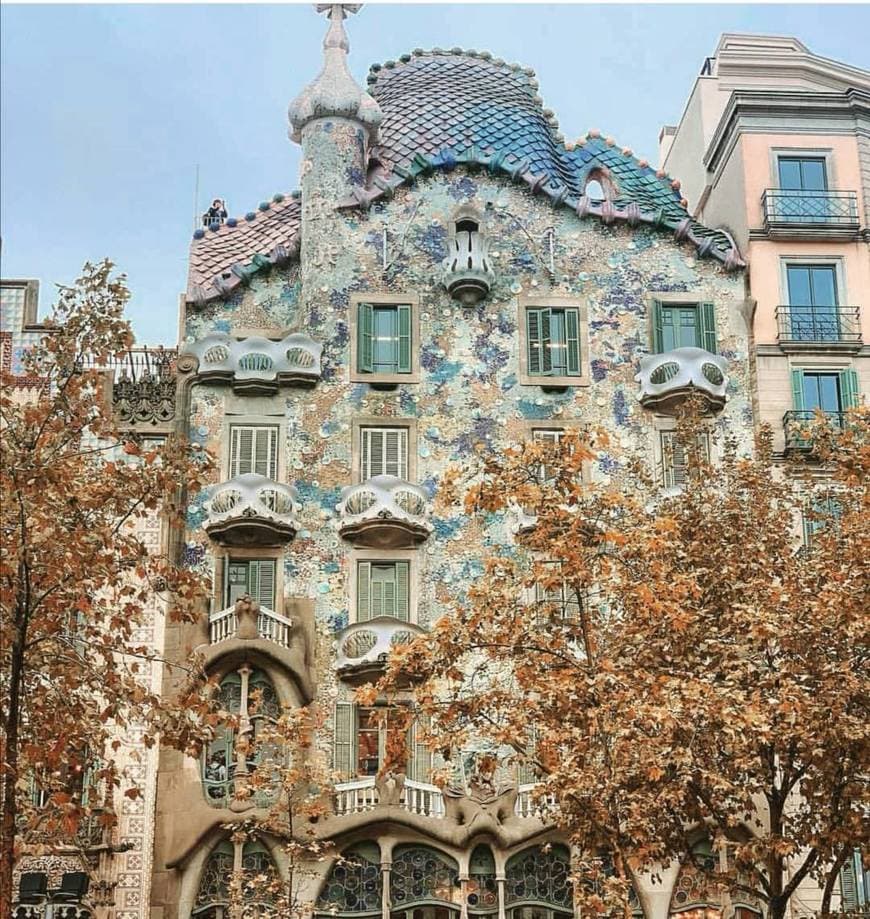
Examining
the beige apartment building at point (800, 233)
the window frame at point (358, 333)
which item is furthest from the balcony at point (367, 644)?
the beige apartment building at point (800, 233)

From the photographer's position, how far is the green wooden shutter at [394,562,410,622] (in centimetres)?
3083

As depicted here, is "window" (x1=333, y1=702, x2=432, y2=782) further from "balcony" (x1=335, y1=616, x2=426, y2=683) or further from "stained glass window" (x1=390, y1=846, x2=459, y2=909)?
"stained glass window" (x1=390, y1=846, x2=459, y2=909)

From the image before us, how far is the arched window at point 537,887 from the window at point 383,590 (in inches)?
182

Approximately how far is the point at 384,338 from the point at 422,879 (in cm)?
1001

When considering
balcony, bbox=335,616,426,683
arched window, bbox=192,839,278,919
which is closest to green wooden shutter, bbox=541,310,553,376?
balcony, bbox=335,616,426,683

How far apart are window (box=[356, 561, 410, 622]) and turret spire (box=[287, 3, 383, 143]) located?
29.7 feet

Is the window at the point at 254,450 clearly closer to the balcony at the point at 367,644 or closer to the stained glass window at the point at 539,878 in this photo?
the balcony at the point at 367,644

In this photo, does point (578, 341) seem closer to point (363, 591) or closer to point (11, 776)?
point (363, 591)

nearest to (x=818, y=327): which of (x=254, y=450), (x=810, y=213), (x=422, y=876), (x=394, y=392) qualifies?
(x=810, y=213)

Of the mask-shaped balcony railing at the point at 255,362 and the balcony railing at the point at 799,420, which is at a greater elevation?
the mask-shaped balcony railing at the point at 255,362

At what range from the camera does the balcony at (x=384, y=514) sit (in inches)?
1215

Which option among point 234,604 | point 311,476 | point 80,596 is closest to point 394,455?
point 311,476

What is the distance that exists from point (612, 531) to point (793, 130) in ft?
50.5

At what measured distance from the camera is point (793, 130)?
114 ft
